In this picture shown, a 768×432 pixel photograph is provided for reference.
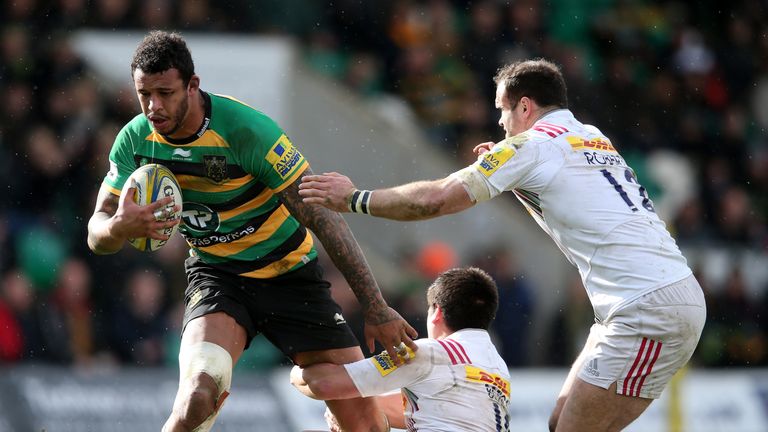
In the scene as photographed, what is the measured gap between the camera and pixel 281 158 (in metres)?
6.32

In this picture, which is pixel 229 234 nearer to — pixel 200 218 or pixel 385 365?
pixel 200 218

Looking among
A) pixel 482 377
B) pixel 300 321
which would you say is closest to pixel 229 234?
pixel 300 321

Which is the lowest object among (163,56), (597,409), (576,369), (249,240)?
(597,409)

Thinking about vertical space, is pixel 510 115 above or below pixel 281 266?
above

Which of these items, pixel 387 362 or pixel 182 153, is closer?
pixel 387 362

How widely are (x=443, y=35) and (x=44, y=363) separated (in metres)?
7.12

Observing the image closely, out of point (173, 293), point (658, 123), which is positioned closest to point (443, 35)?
point (658, 123)

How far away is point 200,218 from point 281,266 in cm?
54

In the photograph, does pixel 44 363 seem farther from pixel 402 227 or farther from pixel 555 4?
pixel 555 4

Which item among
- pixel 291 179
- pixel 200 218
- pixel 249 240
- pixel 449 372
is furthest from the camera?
pixel 249 240

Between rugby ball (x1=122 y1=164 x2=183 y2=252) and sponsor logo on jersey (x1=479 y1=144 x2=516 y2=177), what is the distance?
156cm

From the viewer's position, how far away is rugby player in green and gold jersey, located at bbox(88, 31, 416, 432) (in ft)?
20.0

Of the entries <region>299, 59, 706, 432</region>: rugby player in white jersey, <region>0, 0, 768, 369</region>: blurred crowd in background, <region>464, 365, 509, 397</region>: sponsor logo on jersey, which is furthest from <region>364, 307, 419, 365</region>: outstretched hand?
<region>0, 0, 768, 369</region>: blurred crowd in background

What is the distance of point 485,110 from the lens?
1495cm
